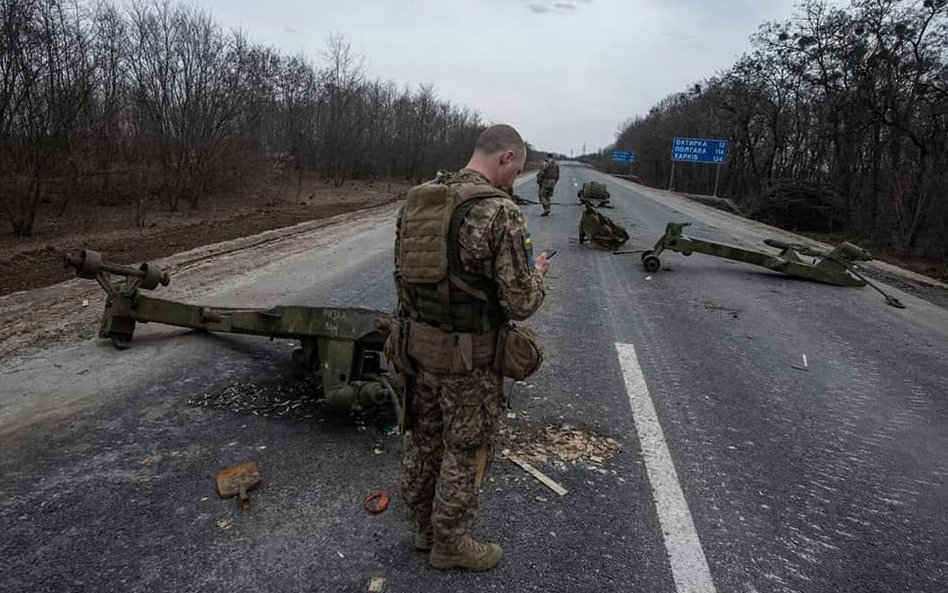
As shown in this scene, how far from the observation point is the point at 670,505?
3.09 m

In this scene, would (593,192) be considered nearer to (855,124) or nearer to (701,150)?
(855,124)

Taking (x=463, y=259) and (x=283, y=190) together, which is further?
(x=283, y=190)

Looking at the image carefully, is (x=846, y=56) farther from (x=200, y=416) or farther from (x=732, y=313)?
(x=200, y=416)

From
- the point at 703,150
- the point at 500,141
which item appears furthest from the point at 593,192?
the point at 703,150

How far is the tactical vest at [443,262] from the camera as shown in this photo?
237 cm

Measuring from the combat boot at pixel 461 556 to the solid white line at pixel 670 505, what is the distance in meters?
0.81

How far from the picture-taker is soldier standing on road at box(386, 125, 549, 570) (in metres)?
2.37

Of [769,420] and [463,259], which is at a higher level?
[463,259]

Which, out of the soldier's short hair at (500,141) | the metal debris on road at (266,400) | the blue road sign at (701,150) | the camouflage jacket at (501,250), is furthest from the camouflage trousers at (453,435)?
the blue road sign at (701,150)

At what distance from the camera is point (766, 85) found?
104 ft

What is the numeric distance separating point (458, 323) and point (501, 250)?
1.17 feet

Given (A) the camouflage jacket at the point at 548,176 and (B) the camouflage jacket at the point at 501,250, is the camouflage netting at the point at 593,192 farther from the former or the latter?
(B) the camouflage jacket at the point at 501,250

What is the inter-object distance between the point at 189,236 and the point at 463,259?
11503mm

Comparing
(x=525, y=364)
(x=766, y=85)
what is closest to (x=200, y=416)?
(x=525, y=364)
